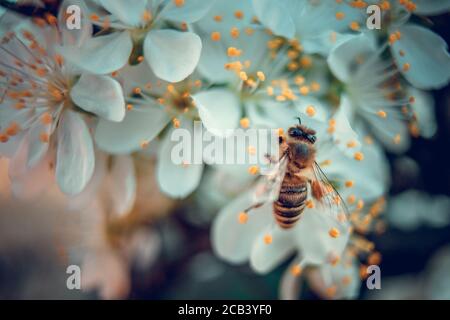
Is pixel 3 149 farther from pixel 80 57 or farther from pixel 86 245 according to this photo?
pixel 86 245

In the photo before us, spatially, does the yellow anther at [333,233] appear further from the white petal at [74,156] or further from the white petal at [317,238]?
the white petal at [74,156]

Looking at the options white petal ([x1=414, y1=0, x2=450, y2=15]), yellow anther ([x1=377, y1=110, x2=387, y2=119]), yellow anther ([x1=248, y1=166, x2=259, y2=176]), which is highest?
white petal ([x1=414, y1=0, x2=450, y2=15])

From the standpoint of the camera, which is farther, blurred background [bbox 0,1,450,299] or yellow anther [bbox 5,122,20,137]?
blurred background [bbox 0,1,450,299]

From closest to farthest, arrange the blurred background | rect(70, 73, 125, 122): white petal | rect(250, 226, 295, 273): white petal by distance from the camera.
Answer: rect(70, 73, 125, 122): white petal
rect(250, 226, 295, 273): white petal
the blurred background

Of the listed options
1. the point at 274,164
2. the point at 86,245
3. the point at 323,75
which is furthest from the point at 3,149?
the point at 323,75

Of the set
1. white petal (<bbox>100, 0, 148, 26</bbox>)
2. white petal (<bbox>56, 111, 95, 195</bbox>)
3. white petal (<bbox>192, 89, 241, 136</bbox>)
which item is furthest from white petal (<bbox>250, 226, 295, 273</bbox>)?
white petal (<bbox>100, 0, 148, 26</bbox>)

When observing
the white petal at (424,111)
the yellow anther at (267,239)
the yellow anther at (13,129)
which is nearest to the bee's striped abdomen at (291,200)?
the yellow anther at (267,239)

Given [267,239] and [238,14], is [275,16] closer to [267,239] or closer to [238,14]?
[238,14]

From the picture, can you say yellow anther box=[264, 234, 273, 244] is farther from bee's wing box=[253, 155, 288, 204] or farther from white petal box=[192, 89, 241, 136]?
white petal box=[192, 89, 241, 136]
